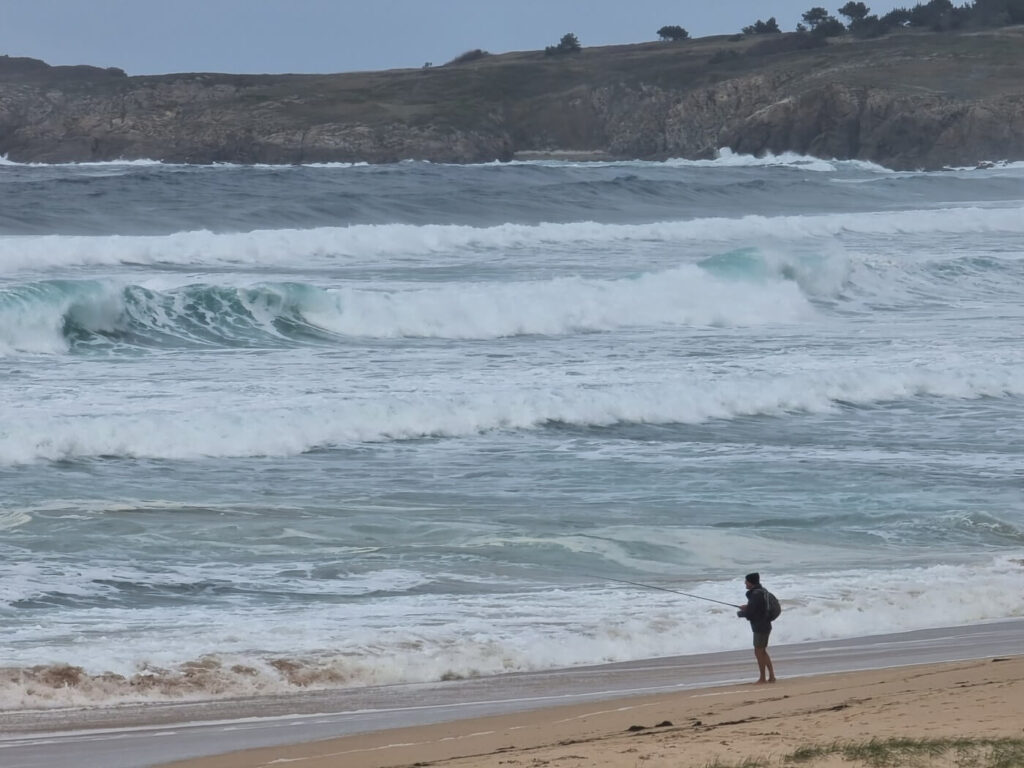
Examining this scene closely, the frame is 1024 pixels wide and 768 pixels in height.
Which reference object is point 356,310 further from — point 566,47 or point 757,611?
point 566,47

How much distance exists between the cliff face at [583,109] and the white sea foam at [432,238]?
41503 mm

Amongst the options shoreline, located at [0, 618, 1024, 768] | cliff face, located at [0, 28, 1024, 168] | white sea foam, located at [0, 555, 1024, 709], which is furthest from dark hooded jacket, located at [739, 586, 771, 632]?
cliff face, located at [0, 28, 1024, 168]

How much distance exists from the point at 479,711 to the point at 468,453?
8.16 meters

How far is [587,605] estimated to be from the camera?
10.6 meters

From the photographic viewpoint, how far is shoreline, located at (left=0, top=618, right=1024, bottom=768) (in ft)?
23.7

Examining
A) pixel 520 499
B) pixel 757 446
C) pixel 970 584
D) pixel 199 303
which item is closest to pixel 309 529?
pixel 520 499

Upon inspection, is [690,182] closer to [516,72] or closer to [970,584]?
[970,584]

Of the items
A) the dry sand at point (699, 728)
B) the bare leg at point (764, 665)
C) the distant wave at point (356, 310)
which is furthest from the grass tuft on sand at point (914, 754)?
the distant wave at point (356, 310)

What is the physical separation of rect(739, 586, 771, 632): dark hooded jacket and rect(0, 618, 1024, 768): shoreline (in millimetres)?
335

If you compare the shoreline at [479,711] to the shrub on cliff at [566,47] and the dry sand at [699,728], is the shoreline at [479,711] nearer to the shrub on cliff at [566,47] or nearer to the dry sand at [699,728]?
the dry sand at [699,728]

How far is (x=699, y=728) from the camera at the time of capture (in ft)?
23.9

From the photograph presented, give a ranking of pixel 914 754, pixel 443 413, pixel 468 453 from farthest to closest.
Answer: pixel 443 413 < pixel 468 453 < pixel 914 754

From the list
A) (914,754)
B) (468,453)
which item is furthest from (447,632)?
(468,453)

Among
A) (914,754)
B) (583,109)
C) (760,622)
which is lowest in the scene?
(760,622)
